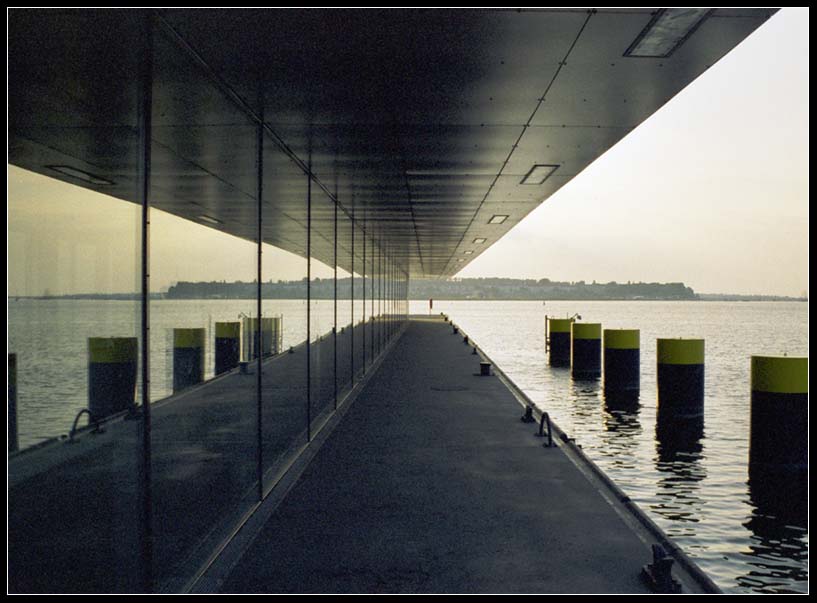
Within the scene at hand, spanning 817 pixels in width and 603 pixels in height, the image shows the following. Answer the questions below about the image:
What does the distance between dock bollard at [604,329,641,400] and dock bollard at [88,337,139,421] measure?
37.3ft

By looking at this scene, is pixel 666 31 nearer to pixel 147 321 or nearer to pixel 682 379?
pixel 147 321

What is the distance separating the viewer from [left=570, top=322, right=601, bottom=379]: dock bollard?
78.3 feet

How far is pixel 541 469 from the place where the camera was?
827 centimetres

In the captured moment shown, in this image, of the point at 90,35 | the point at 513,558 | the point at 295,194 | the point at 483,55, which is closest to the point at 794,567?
the point at 513,558

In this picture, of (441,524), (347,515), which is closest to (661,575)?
(441,524)

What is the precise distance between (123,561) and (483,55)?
4.79 m

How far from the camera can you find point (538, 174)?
36.6 feet

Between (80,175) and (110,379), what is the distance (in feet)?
15.5

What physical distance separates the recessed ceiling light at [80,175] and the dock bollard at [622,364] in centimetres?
1290

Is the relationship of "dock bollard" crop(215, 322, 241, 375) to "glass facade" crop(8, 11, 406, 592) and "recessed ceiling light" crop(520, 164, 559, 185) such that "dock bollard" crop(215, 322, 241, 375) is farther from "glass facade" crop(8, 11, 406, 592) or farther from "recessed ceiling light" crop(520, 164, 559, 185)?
"recessed ceiling light" crop(520, 164, 559, 185)

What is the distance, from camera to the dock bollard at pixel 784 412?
10508 mm

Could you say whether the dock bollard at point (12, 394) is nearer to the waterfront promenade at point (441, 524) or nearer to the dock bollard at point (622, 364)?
the waterfront promenade at point (441, 524)

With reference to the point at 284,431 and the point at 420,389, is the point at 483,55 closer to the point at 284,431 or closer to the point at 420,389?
the point at 284,431

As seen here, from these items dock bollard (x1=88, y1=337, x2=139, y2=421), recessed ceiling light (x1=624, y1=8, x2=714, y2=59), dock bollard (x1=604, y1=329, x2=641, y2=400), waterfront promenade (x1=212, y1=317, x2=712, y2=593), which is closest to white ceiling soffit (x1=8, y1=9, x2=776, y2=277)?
recessed ceiling light (x1=624, y1=8, x2=714, y2=59)
